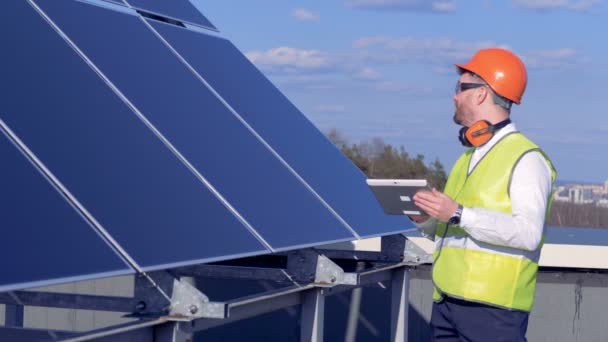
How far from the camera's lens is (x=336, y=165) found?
8289mm

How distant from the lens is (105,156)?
191 inches

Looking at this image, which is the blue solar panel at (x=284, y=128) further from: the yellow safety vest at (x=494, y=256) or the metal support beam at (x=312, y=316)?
the yellow safety vest at (x=494, y=256)

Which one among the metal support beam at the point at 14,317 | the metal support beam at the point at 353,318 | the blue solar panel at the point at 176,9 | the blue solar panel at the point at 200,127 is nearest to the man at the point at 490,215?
the blue solar panel at the point at 200,127

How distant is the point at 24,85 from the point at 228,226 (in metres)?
1.26

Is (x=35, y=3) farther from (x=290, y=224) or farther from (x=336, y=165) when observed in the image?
(x=336, y=165)

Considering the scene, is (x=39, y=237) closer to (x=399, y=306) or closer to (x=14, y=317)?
(x=14, y=317)

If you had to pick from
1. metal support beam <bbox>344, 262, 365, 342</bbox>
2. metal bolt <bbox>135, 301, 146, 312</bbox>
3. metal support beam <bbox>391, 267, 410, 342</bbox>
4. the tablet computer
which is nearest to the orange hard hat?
the tablet computer

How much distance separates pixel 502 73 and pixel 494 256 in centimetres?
93

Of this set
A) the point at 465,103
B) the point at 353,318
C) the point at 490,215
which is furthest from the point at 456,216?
the point at 353,318

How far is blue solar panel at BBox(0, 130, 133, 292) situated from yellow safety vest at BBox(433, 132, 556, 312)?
1.92 m

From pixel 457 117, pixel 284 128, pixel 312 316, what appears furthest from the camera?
pixel 284 128

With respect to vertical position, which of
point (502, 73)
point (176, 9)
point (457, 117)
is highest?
point (176, 9)

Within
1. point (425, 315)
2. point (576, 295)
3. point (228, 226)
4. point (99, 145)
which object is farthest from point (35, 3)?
point (576, 295)

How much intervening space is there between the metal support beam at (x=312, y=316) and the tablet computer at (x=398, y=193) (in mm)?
1251
